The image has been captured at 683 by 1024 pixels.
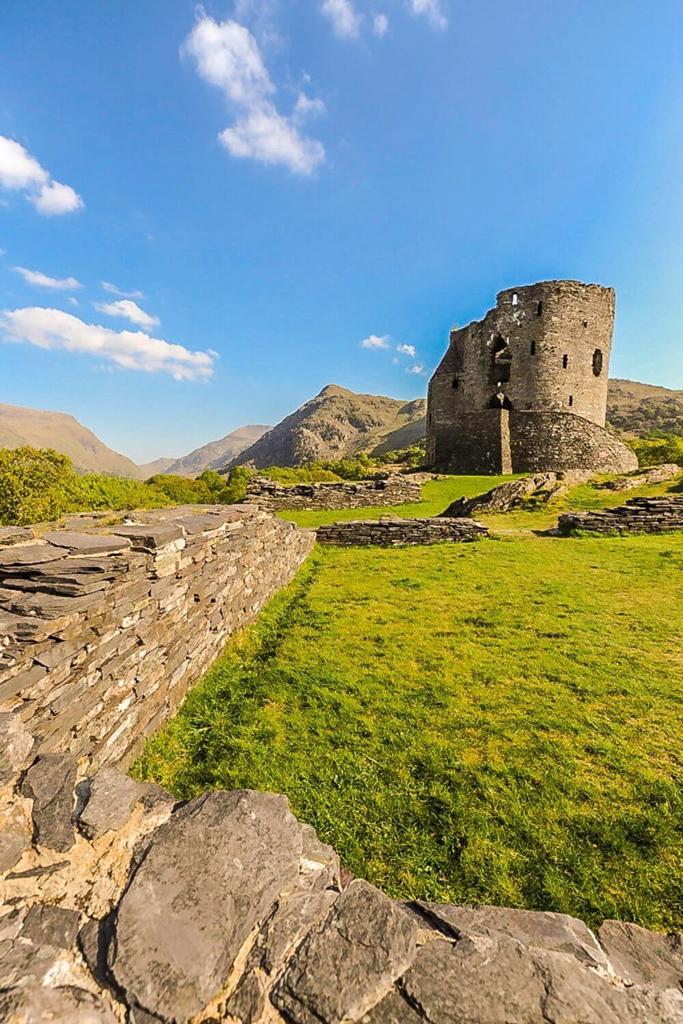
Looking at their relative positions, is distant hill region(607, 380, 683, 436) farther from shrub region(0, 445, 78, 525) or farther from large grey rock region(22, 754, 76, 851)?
large grey rock region(22, 754, 76, 851)

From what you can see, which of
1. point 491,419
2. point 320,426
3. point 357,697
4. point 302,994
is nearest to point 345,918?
point 302,994

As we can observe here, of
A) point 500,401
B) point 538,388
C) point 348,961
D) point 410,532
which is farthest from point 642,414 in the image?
point 348,961

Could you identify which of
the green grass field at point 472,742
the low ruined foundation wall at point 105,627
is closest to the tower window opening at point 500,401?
the green grass field at point 472,742

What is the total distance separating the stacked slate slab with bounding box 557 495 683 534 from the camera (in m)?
14.0

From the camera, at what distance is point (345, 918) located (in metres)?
1.84

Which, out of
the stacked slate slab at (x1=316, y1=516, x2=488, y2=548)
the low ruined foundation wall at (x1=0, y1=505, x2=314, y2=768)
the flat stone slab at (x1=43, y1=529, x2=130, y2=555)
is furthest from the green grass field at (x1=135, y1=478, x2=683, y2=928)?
the stacked slate slab at (x1=316, y1=516, x2=488, y2=548)

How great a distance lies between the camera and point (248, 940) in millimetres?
1754

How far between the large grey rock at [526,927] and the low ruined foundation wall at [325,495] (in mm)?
19552

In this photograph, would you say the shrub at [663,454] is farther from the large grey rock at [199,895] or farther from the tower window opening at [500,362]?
the large grey rock at [199,895]

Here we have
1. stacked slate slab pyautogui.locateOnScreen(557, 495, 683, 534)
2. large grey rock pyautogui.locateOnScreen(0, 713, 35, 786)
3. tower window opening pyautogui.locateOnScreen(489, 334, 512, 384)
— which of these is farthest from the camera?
tower window opening pyautogui.locateOnScreen(489, 334, 512, 384)

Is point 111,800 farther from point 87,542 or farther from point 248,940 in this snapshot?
point 87,542

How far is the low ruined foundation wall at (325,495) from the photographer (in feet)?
70.4

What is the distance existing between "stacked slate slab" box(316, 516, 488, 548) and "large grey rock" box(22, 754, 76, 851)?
39.1 ft

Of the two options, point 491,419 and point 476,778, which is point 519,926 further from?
point 491,419
